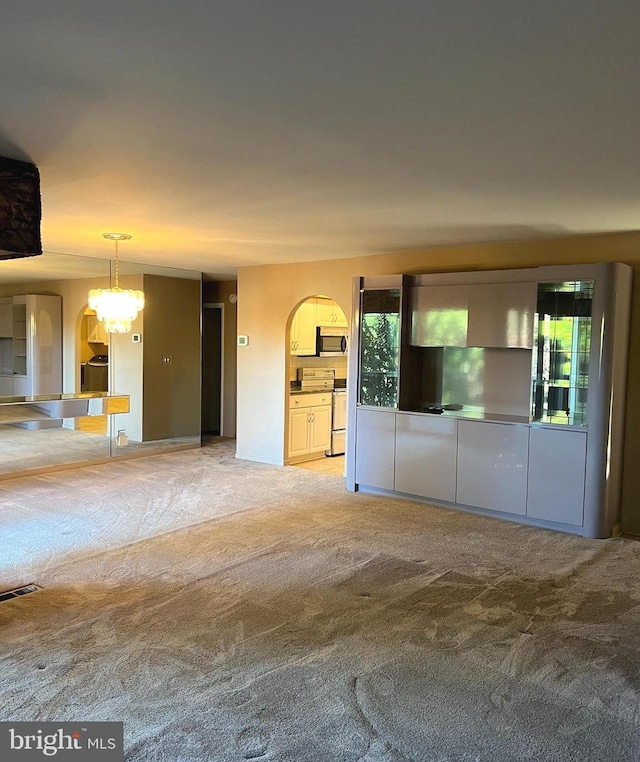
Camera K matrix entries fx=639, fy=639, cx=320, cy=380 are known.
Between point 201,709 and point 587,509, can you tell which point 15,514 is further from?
point 587,509

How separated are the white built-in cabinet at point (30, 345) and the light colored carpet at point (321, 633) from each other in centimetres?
210

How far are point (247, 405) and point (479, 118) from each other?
6.07m

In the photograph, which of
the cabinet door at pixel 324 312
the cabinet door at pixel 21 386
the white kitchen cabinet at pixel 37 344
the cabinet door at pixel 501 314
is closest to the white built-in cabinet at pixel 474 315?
the cabinet door at pixel 501 314

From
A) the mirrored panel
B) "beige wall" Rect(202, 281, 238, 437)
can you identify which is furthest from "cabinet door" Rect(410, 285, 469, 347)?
"beige wall" Rect(202, 281, 238, 437)

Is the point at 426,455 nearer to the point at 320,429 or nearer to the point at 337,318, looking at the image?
the point at 320,429

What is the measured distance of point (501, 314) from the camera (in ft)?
18.9

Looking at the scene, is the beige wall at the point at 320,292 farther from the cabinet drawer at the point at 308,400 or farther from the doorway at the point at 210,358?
the doorway at the point at 210,358

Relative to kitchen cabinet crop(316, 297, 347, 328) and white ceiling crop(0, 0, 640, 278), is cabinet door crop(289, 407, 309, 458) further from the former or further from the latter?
white ceiling crop(0, 0, 640, 278)

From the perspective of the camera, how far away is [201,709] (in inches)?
107

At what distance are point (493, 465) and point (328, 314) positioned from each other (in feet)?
12.4

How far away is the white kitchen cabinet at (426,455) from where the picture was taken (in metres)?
6.01

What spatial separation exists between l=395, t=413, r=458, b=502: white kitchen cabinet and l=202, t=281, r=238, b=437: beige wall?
423 centimetres

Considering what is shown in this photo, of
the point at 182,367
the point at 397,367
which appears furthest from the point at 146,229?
the point at 182,367

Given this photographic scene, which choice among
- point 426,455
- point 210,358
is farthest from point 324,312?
point 426,455
